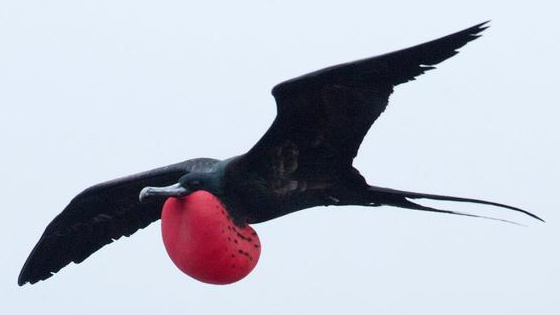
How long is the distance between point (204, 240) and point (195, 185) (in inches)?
15.7

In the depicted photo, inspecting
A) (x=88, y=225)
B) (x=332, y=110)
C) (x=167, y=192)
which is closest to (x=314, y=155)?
(x=332, y=110)

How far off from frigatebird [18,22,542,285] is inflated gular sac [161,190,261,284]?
110mm

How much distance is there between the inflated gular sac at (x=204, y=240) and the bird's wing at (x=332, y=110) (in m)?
0.37

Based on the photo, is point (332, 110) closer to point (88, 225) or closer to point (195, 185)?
point (195, 185)

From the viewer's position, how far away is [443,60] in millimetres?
7105

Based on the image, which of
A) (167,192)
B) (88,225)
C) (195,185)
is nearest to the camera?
(167,192)

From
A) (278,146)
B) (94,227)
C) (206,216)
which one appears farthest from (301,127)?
(94,227)

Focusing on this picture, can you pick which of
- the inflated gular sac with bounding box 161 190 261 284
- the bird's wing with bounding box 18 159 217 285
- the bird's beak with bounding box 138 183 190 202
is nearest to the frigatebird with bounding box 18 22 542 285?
the bird's beak with bounding box 138 183 190 202

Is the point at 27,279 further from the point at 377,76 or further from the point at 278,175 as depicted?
the point at 377,76

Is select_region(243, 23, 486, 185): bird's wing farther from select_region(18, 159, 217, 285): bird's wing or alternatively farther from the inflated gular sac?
select_region(18, 159, 217, 285): bird's wing

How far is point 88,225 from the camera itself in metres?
8.89

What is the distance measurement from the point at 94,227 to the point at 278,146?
1555mm

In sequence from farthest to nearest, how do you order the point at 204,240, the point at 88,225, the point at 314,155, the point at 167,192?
the point at 88,225 < the point at 314,155 < the point at 167,192 < the point at 204,240

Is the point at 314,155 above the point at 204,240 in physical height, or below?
above
